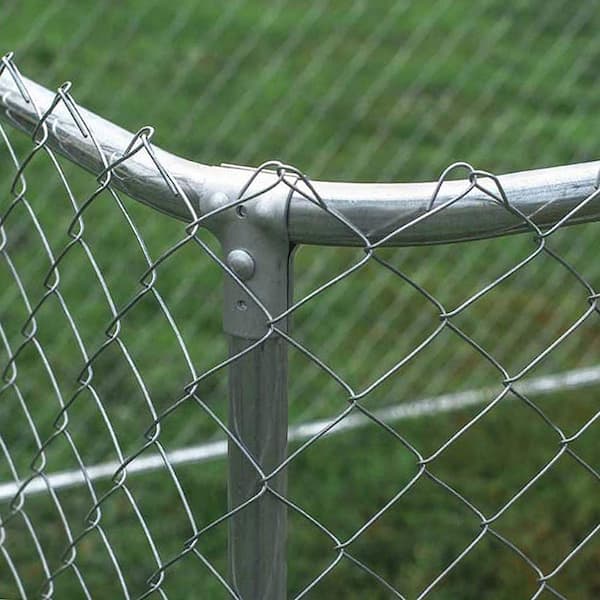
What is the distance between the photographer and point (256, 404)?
132 centimetres

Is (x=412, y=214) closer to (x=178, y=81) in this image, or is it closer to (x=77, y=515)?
(x=77, y=515)

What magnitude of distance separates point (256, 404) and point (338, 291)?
234 centimetres

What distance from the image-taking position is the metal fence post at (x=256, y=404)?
1267 millimetres

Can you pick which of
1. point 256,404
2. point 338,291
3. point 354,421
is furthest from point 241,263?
point 338,291

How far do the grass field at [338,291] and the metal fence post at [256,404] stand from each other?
113 cm

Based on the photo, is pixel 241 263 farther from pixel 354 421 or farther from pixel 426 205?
pixel 354 421

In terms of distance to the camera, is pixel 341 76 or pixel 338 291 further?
pixel 341 76

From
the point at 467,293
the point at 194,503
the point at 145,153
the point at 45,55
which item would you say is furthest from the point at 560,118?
the point at 145,153

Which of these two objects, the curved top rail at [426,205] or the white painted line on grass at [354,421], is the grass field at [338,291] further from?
the curved top rail at [426,205]

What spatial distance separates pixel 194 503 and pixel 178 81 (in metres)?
2.16

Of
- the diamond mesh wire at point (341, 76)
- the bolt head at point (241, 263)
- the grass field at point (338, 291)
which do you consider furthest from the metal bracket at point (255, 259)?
the diamond mesh wire at point (341, 76)

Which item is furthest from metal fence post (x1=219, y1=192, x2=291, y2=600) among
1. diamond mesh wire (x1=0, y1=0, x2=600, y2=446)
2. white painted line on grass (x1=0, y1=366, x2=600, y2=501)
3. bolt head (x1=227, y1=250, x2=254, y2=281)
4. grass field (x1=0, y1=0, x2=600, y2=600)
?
diamond mesh wire (x1=0, y1=0, x2=600, y2=446)

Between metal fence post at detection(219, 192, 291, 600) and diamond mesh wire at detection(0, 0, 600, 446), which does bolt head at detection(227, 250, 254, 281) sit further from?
diamond mesh wire at detection(0, 0, 600, 446)

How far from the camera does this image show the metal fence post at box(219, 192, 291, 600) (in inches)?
49.9
